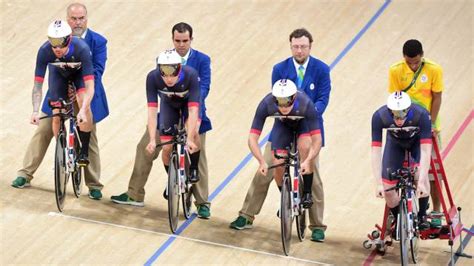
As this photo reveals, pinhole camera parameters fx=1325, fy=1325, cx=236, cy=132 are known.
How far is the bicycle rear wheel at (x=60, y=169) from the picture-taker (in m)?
10.9

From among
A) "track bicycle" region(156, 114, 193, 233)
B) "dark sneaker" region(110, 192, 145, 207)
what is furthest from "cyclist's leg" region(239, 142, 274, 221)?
"dark sneaker" region(110, 192, 145, 207)

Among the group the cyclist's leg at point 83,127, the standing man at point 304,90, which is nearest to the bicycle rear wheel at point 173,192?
the standing man at point 304,90

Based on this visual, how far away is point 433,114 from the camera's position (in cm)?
1061

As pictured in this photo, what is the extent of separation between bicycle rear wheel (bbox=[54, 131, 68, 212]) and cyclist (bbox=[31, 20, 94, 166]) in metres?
0.15

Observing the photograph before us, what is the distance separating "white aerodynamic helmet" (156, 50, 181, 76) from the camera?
Result: 10.3m

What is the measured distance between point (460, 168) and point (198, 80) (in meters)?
2.80

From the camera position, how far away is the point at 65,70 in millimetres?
10961

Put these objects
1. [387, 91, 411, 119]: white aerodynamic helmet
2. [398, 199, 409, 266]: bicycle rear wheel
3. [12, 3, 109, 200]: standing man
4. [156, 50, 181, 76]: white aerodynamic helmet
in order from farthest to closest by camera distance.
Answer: [12, 3, 109, 200]: standing man, [156, 50, 181, 76]: white aerodynamic helmet, [398, 199, 409, 266]: bicycle rear wheel, [387, 91, 411, 119]: white aerodynamic helmet

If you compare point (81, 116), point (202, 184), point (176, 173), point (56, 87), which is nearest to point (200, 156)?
point (202, 184)

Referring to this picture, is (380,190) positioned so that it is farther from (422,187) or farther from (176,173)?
(176,173)

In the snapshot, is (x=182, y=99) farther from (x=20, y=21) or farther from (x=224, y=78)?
(x=20, y=21)

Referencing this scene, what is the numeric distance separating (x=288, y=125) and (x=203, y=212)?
1.26 m

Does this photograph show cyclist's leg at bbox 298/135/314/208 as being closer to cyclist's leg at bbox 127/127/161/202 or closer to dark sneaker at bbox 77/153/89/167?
cyclist's leg at bbox 127/127/161/202

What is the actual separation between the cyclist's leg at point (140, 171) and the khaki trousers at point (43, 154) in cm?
35
